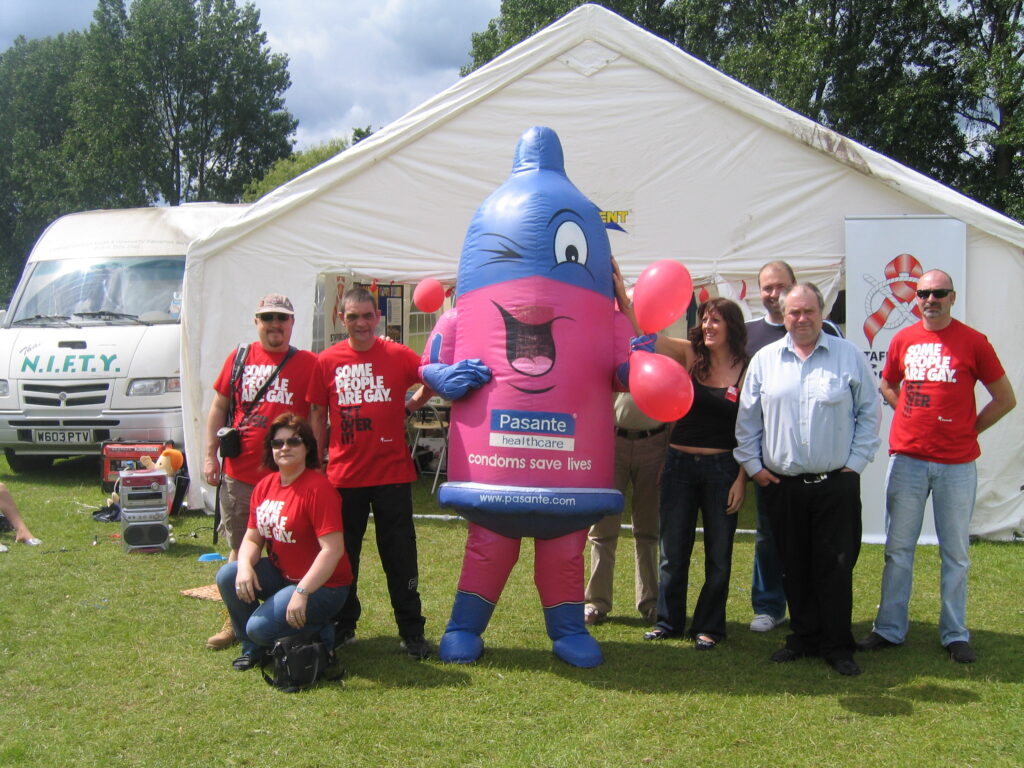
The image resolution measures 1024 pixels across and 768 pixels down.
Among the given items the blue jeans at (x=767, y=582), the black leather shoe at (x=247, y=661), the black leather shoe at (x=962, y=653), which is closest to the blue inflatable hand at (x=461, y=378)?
the black leather shoe at (x=247, y=661)

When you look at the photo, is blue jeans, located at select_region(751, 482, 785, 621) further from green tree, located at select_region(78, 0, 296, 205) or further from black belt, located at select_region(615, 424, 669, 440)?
green tree, located at select_region(78, 0, 296, 205)

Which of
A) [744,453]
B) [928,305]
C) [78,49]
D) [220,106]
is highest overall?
[78,49]

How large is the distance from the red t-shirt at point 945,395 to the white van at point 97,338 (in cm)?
657

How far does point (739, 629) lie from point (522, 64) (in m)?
4.77

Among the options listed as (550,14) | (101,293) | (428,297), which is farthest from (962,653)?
(550,14)

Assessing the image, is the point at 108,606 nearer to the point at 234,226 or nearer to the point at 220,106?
the point at 234,226

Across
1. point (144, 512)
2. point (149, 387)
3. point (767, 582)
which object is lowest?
point (767, 582)

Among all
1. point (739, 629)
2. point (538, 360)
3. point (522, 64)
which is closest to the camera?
point (538, 360)

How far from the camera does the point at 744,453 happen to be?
4.22 m

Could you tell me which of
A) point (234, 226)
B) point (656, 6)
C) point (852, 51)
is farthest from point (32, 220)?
point (234, 226)

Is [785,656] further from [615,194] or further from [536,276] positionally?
[615,194]

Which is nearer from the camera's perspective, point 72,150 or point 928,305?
point 928,305

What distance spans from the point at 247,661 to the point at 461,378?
166 cm

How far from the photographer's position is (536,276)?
4.07 metres
